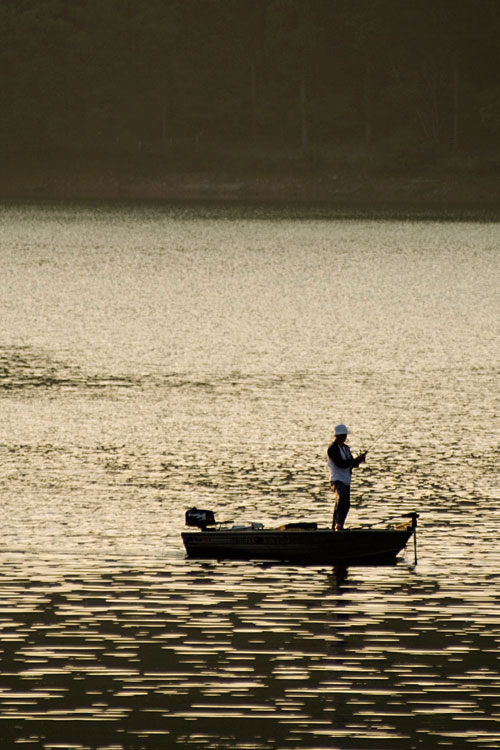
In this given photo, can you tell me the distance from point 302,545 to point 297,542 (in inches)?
4.6

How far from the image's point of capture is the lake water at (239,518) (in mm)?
25719

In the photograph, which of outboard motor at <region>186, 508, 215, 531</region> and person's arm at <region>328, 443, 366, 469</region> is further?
outboard motor at <region>186, 508, 215, 531</region>

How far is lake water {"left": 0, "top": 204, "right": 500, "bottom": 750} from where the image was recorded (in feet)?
84.4

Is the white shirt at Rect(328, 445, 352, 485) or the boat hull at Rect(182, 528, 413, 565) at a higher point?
the white shirt at Rect(328, 445, 352, 485)

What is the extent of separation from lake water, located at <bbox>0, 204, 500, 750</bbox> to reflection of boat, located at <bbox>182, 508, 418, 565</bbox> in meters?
0.33

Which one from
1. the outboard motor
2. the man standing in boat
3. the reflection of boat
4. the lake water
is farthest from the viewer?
the outboard motor

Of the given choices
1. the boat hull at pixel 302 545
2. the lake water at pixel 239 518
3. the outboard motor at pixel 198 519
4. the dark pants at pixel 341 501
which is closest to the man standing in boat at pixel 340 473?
the dark pants at pixel 341 501

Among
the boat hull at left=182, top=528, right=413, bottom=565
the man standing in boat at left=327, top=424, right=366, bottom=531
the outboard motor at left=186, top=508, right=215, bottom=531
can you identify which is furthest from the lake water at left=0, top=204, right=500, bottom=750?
the man standing in boat at left=327, top=424, right=366, bottom=531

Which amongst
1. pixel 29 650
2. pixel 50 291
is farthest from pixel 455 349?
pixel 29 650

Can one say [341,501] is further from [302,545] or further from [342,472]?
[302,545]

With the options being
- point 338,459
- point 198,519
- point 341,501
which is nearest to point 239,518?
point 198,519

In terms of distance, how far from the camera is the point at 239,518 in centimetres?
3916

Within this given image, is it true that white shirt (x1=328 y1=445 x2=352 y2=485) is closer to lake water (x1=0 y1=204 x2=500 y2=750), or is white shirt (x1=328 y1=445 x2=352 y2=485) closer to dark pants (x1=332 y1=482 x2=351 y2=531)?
dark pants (x1=332 y1=482 x2=351 y2=531)

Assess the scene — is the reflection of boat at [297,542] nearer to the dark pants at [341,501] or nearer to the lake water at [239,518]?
the lake water at [239,518]
